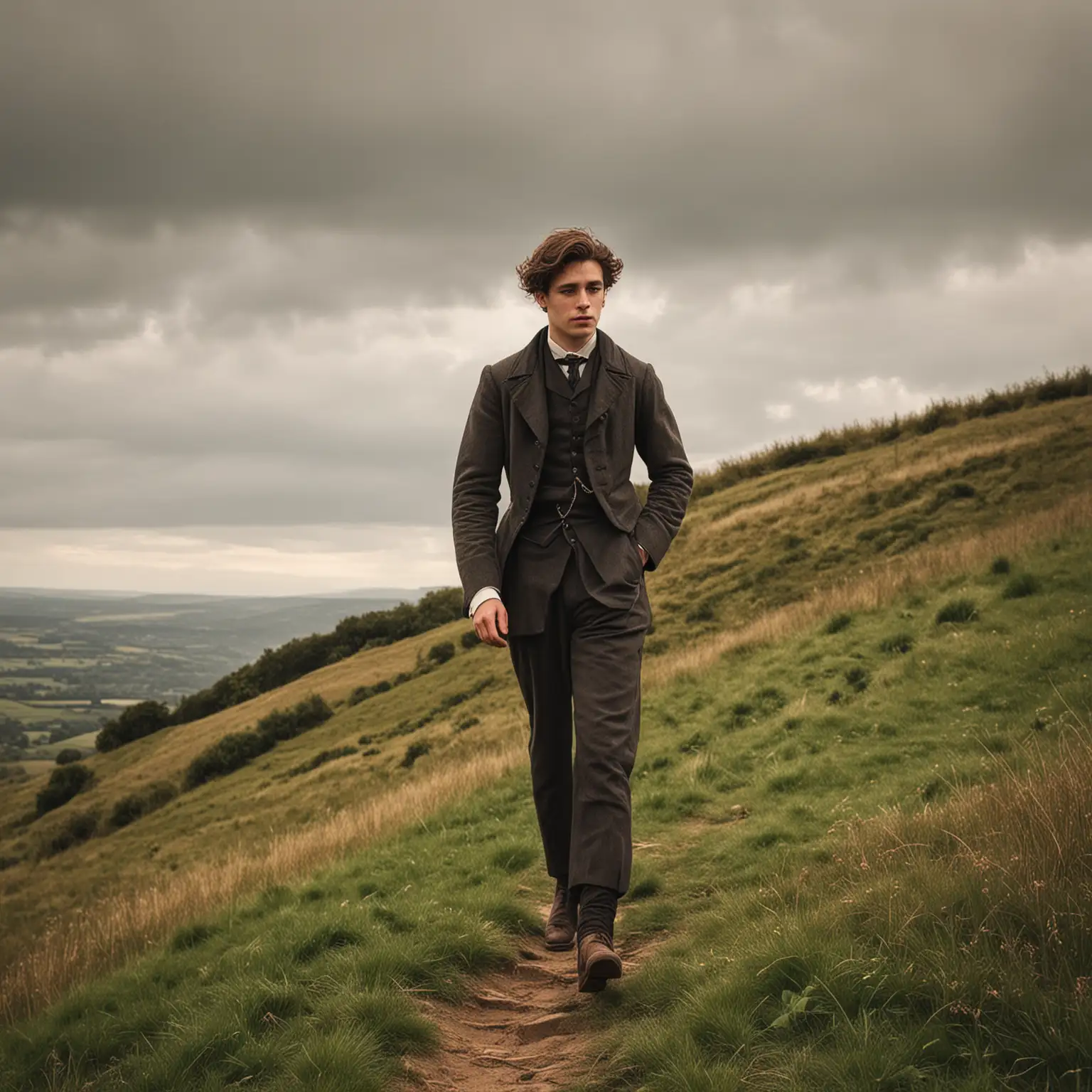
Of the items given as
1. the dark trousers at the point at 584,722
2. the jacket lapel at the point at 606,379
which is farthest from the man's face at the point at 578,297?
the dark trousers at the point at 584,722

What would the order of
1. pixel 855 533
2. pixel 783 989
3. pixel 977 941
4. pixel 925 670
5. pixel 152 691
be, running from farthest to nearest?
pixel 152 691
pixel 855 533
pixel 925 670
pixel 783 989
pixel 977 941

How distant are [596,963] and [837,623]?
10661 mm

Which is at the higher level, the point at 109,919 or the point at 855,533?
the point at 855,533

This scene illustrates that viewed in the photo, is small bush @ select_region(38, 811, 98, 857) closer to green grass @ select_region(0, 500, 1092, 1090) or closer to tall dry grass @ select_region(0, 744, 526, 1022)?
tall dry grass @ select_region(0, 744, 526, 1022)

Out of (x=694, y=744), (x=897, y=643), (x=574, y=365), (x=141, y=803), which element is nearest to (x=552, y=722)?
(x=574, y=365)

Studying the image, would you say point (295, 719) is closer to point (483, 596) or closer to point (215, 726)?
point (215, 726)

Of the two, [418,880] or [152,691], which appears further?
[152,691]

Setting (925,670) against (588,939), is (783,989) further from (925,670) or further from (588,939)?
(925,670)

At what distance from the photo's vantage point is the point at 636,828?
8711 millimetres

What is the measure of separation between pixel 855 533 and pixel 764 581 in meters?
2.31

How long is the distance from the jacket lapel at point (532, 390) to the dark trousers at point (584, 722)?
0.67 meters

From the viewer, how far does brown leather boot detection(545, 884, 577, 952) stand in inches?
213

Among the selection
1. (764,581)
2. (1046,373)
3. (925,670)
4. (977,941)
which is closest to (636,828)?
(925,670)

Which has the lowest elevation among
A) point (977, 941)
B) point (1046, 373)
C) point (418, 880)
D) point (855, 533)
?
point (418, 880)
